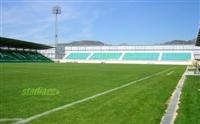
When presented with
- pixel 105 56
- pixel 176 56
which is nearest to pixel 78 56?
pixel 105 56

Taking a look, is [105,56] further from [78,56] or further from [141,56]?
[141,56]

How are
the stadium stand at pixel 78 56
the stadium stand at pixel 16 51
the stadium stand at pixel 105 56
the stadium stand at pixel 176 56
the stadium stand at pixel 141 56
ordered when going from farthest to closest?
the stadium stand at pixel 78 56
the stadium stand at pixel 105 56
the stadium stand at pixel 141 56
the stadium stand at pixel 176 56
the stadium stand at pixel 16 51

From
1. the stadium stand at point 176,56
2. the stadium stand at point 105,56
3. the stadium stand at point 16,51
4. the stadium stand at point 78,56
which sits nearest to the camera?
the stadium stand at point 16,51

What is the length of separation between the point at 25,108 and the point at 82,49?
407ft

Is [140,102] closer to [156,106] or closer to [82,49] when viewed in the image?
[156,106]

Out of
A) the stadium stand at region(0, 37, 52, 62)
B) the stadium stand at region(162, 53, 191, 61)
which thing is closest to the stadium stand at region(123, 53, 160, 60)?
the stadium stand at region(162, 53, 191, 61)

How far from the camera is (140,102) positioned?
1274 cm

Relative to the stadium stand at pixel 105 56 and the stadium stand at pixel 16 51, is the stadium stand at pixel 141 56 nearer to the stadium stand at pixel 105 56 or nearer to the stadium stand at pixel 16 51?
the stadium stand at pixel 105 56

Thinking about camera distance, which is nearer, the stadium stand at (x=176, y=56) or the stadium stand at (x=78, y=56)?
the stadium stand at (x=176, y=56)

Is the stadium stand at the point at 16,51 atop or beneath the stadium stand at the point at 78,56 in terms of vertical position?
atop

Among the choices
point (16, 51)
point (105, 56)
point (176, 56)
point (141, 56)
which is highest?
point (16, 51)

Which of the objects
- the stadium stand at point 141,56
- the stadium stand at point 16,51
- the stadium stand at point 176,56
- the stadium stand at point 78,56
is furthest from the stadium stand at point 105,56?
the stadium stand at point 16,51

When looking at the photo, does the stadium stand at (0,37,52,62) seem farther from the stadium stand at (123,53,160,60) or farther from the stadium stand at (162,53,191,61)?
the stadium stand at (162,53,191,61)

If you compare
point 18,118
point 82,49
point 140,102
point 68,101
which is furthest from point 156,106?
point 82,49
